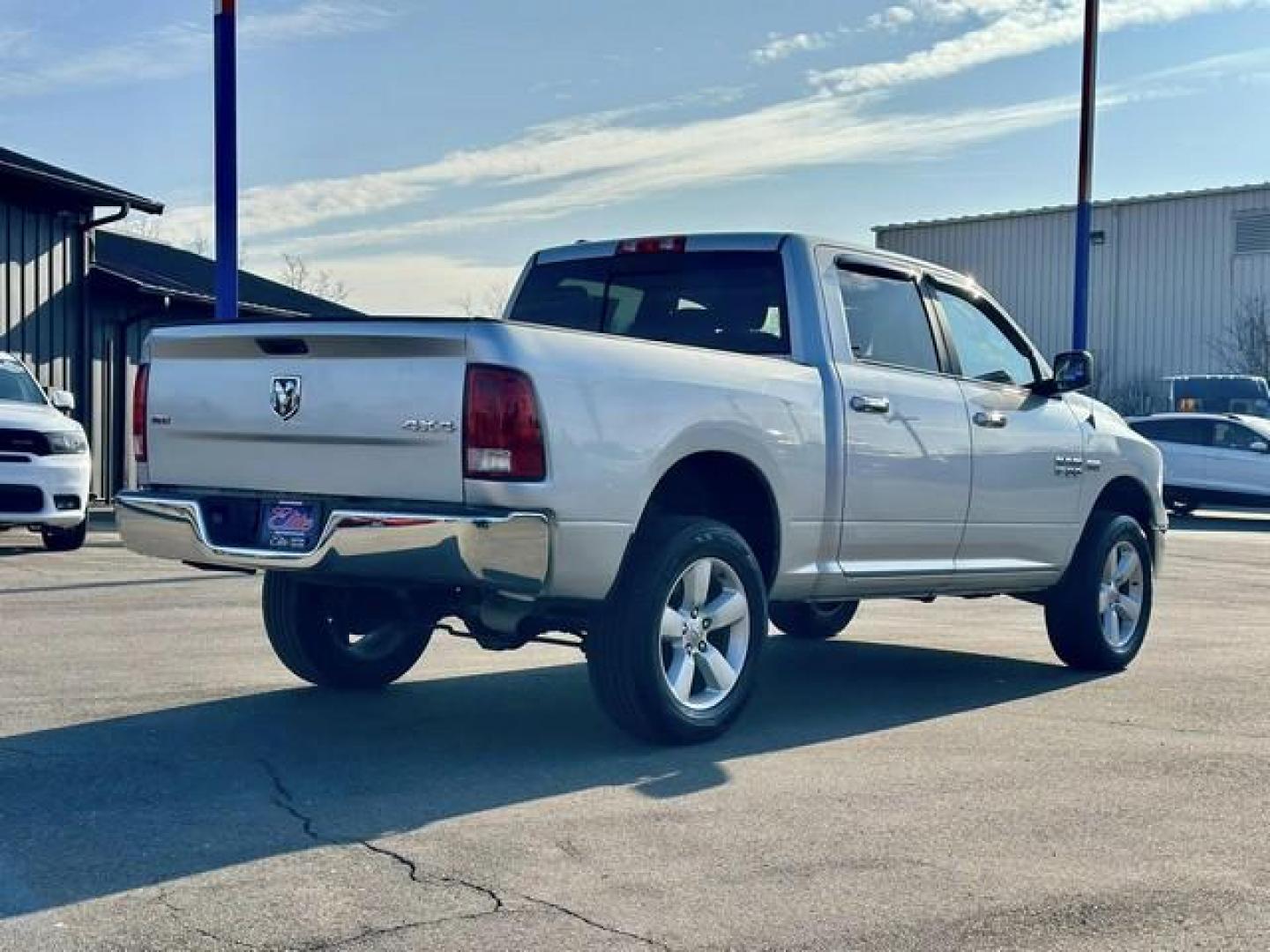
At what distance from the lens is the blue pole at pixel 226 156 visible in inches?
621

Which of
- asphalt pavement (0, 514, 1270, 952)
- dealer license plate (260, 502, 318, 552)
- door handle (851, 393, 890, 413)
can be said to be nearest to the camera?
asphalt pavement (0, 514, 1270, 952)

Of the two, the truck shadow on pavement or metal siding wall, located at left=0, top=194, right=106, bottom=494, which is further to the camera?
metal siding wall, located at left=0, top=194, right=106, bottom=494

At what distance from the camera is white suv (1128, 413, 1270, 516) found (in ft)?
82.5

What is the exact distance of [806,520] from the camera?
6.63 metres

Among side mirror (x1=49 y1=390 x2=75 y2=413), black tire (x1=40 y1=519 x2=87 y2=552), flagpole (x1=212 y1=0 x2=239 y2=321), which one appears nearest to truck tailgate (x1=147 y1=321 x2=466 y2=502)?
side mirror (x1=49 y1=390 x2=75 y2=413)

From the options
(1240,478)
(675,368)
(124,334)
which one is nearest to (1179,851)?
(675,368)

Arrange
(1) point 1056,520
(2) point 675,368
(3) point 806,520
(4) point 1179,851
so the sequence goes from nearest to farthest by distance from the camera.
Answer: (4) point 1179,851 < (2) point 675,368 < (3) point 806,520 < (1) point 1056,520

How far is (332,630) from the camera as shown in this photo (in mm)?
7152

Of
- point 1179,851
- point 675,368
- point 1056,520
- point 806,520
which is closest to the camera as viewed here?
point 1179,851

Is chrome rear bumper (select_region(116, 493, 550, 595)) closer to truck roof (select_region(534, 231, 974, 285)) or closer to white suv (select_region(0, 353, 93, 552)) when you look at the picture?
truck roof (select_region(534, 231, 974, 285))

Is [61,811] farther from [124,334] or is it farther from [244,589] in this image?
[124,334]

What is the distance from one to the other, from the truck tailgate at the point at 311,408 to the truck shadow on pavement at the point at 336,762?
96 cm

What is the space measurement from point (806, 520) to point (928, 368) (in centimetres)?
132

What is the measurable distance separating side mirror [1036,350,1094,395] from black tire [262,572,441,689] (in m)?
3.36
